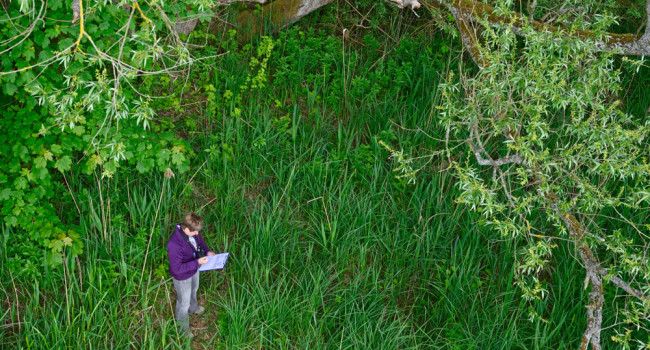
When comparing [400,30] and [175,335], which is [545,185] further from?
[400,30]

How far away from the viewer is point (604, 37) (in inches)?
236

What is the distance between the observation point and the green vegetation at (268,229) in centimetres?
530

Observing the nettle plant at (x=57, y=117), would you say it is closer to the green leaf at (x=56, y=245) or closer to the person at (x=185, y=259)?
the green leaf at (x=56, y=245)

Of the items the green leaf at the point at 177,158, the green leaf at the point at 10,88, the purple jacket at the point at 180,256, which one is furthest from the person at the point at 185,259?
the green leaf at the point at 10,88

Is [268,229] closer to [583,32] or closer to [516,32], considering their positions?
[516,32]

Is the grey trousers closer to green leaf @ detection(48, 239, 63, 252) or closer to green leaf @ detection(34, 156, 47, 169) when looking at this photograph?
green leaf @ detection(48, 239, 63, 252)

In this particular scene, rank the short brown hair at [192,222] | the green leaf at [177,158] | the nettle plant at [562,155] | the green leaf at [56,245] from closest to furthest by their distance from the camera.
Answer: the nettle plant at [562,155], the short brown hair at [192,222], the green leaf at [56,245], the green leaf at [177,158]

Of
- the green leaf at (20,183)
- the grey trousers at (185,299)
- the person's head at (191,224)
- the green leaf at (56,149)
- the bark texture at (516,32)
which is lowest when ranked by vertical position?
the grey trousers at (185,299)

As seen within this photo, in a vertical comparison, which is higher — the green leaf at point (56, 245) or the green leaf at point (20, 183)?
the green leaf at point (20, 183)

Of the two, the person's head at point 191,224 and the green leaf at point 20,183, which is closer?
the person's head at point 191,224

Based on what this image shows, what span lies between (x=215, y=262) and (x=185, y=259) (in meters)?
0.24

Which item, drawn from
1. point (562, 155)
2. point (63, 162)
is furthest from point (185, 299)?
point (562, 155)

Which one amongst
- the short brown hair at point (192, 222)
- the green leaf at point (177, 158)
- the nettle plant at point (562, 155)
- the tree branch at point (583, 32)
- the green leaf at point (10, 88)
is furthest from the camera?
the tree branch at point (583, 32)

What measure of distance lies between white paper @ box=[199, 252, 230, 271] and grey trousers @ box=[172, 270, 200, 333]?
17cm
